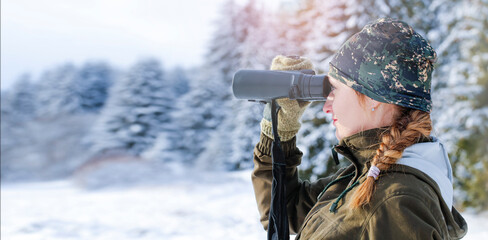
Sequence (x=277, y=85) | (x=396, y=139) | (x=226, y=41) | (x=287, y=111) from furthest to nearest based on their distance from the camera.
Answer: (x=226, y=41), (x=287, y=111), (x=277, y=85), (x=396, y=139)

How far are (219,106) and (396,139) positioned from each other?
2104 centimetres

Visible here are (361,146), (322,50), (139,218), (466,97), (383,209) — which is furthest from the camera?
(322,50)

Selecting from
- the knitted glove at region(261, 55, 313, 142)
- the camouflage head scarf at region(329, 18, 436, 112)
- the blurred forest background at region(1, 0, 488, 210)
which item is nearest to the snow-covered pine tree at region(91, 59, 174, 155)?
the blurred forest background at region(1, 0, 488, 210)

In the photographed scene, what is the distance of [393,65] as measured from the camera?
111 centimetres

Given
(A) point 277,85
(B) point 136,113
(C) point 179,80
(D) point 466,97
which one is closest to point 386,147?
(A) point 277,85

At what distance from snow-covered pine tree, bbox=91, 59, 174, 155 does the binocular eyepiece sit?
2049 centimetres

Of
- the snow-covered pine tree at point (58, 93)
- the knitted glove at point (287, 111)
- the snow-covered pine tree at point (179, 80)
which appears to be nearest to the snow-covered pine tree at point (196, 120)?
the snow-covered pine tree at point (179, 80)

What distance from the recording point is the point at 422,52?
3.65 ft

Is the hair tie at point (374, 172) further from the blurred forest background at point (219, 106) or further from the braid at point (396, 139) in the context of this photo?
the blurred forest background at point (219, 106)

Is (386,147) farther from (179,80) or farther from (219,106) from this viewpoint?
(179,80)

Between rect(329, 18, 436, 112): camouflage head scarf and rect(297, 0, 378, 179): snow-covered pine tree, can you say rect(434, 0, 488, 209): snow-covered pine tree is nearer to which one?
rect(297, 0, 378, 179): snow-covered pine tree

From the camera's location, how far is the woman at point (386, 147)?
38.4 inches

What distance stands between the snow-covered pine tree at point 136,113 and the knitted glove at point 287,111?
20.4 meters

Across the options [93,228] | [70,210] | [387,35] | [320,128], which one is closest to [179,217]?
[93,228]
